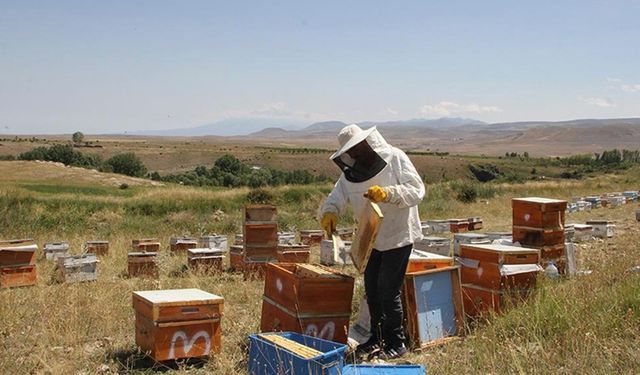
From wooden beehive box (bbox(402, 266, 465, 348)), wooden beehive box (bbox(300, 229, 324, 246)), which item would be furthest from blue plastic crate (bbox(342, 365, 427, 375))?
wooden beehive box (bbox(300, 229, 324, 246))

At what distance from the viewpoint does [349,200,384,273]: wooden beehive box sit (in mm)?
5547

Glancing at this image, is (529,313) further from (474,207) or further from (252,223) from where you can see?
(474,207)

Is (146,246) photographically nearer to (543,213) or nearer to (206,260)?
(206,260)

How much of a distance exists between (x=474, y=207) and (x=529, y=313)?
21.9 meters

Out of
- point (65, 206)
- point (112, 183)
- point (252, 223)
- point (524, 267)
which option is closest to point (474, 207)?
point (65, 206)

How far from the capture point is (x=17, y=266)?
35.4 feet

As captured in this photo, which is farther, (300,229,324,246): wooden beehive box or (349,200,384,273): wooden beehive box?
(300,229,324,246): wooden beehive box

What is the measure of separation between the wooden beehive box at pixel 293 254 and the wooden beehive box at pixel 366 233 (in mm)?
6076

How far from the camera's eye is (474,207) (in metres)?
27.7

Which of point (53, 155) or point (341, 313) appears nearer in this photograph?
point (341, 313)

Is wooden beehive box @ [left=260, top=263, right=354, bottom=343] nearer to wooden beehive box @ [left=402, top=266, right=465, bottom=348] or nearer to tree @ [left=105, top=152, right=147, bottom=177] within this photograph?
wooden beehive box @ [left=402, top=266, right=465, bottom=348]

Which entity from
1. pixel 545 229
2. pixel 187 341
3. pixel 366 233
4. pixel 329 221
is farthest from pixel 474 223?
pixel 187 341

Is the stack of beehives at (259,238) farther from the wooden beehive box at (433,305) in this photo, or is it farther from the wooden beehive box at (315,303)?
the wooden beehive box at (433,305)

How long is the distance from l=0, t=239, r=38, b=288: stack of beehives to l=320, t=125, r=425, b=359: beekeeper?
7.10 metres
